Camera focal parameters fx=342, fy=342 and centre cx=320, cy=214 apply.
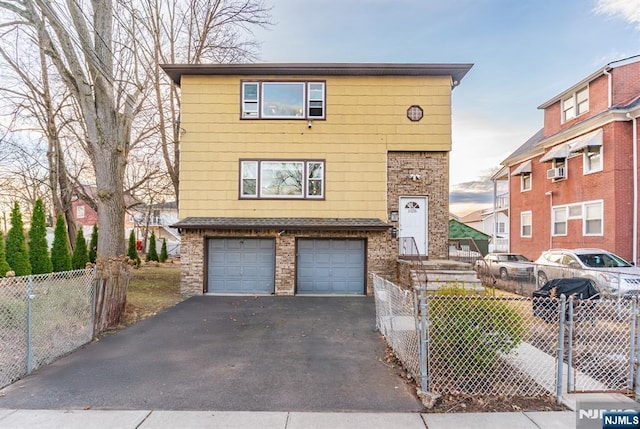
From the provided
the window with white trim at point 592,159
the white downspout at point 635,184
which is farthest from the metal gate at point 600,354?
the window with white trim at point 592,159

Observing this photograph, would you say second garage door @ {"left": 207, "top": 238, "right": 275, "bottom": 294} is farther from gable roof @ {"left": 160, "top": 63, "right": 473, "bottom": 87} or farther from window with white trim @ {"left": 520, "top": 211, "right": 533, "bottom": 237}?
window with white trim @ {"left": 520, "top": 211, "right": 533, "bottom": 237}

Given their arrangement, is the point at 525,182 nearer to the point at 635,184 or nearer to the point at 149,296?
the point at 635,184

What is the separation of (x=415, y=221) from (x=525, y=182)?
41.7ft

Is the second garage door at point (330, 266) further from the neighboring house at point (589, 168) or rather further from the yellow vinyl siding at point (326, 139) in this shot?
the neighboring house at point (589, 168)

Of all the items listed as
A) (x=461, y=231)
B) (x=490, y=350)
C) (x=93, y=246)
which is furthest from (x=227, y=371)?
(x=461, y=231)

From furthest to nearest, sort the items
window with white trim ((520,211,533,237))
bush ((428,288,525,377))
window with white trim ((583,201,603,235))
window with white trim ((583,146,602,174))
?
window with white trim ((520,211,533,237)), window with white trim ((583,146,602,174)), window with white trim ((583,201,603,235)), bush ((428,288,525,377))

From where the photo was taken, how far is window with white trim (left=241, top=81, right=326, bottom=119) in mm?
12219

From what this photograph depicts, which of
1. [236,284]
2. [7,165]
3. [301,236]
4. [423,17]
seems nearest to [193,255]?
[236,284]

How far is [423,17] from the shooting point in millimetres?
13281

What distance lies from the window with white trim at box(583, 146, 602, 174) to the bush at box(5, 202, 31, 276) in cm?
2155

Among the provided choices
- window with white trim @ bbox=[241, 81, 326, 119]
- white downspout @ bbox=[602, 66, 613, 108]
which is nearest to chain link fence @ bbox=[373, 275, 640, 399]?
window with white trim @ bbox=[241, 81, 326, 119]

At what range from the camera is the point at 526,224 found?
20719 millimetres

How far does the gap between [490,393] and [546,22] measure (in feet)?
47.5

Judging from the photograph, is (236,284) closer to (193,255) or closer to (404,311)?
(193,255)
